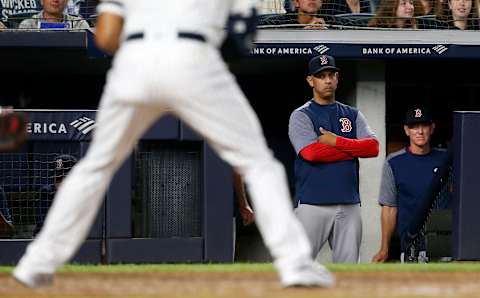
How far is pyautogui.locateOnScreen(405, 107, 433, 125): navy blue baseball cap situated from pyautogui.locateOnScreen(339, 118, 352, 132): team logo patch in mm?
1197

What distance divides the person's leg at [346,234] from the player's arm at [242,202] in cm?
65

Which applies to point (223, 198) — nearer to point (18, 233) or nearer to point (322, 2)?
point (18, 233)

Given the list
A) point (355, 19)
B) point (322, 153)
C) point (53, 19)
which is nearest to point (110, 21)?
point (322, 153)

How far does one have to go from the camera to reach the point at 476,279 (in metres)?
6.86

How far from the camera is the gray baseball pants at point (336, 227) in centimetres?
991

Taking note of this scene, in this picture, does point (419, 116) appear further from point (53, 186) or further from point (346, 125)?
point (53, 186)

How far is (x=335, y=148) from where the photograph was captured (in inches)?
392

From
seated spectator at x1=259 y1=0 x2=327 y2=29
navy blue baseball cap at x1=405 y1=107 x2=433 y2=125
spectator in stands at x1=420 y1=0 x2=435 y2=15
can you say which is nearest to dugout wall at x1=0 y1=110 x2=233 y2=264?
navy blue baseball cap at x1=405 y1=107 x2=433 y2=125

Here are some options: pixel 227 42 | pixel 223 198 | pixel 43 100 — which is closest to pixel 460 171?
pixel 223 198

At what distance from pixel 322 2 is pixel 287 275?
799 centimetres

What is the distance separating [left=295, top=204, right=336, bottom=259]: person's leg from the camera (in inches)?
390

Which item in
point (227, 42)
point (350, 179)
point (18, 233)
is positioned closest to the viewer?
point (227, 42)

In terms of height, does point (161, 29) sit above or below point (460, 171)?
above

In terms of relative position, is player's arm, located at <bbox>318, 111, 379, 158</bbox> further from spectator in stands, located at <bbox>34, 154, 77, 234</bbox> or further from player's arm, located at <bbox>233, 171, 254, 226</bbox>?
spectator in stands, located at <bbox>34, 154, 77, 234</bbox>
